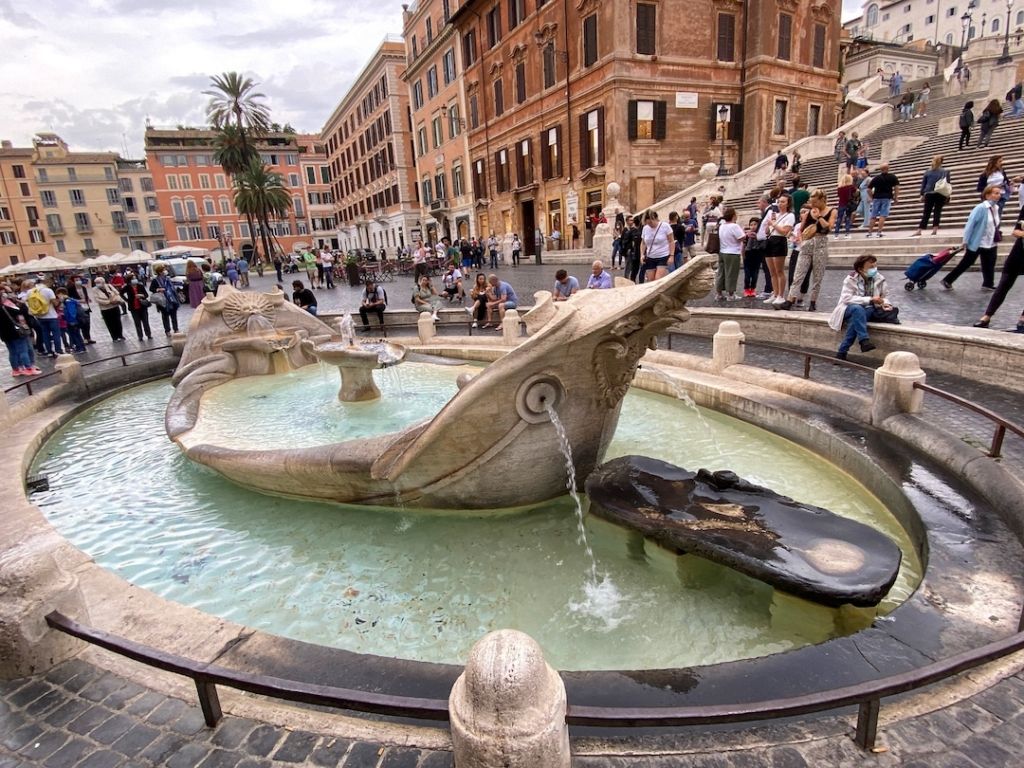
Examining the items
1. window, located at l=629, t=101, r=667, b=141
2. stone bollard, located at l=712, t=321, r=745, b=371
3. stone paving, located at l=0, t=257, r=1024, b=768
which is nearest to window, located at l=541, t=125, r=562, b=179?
window, located at l=629, t=101, r=667, b=141

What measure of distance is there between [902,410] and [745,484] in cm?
206

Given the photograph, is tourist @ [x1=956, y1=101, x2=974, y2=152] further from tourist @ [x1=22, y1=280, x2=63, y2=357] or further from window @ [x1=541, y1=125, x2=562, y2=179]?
tourist @ [x1=22, y1=280, x2=63, y2=357]

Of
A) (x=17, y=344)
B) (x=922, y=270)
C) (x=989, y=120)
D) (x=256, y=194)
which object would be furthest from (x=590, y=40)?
(x=256, y=194)

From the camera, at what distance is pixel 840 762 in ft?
6.41

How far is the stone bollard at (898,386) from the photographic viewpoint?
4.75m

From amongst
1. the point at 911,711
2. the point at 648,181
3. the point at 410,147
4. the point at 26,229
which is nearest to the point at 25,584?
the point at 911,711

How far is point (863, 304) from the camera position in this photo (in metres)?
6.90

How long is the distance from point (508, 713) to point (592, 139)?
95.1 ft

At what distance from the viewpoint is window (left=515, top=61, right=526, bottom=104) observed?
32.0 m

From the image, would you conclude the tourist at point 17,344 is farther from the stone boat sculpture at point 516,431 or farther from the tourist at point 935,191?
the tourist at point 935,191

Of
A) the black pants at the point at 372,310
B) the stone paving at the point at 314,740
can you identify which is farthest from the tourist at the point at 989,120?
the stone paving at the point at 314,740

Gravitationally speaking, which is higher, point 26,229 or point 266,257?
point 26,229

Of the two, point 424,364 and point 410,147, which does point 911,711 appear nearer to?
point 424,364

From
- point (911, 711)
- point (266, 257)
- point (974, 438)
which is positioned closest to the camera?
point (911, 711)
